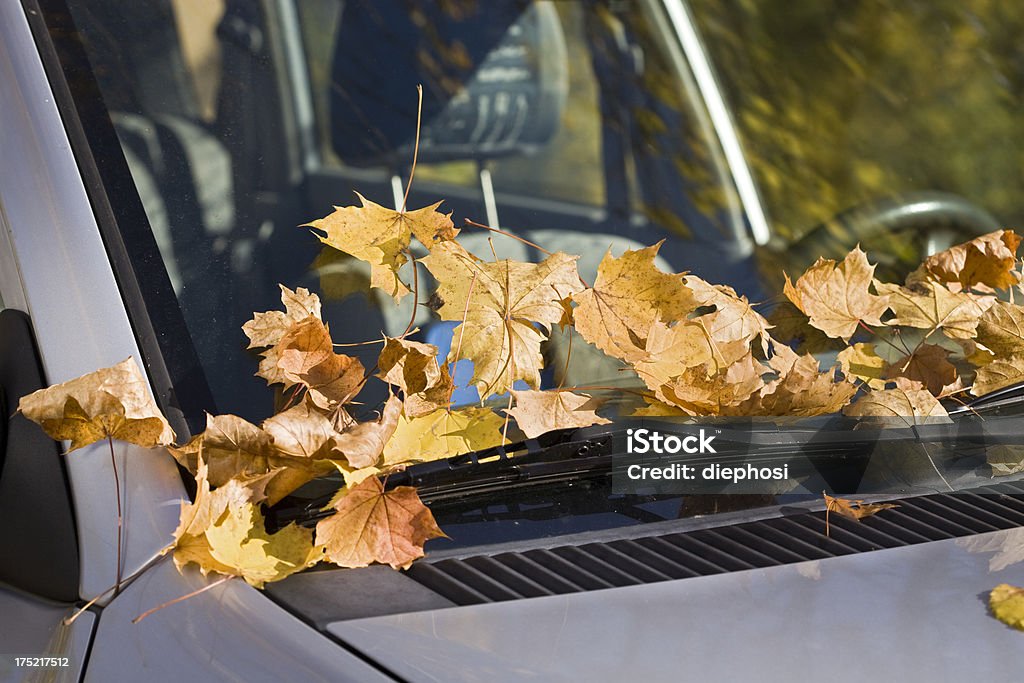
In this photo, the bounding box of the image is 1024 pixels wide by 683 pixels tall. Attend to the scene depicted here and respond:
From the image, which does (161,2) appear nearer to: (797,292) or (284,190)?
(284,190)

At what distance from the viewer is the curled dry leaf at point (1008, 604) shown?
36.8 inches

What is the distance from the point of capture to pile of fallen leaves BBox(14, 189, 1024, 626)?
1052 mm

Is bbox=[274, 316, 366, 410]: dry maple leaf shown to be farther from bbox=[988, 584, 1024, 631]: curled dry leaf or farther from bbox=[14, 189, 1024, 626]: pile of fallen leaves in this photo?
bbox=[988, 584, 1024, 631]: curled dry leaf

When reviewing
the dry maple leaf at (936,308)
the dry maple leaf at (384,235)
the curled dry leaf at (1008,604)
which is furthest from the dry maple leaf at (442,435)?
the dry maple leaf at (936,308)

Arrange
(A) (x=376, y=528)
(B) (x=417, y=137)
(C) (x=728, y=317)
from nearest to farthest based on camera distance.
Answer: (A) (x=376, y=528), (C) (x=728, y=317), (B) (x=417, y=137)

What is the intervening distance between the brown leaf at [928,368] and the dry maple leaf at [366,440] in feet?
2.27

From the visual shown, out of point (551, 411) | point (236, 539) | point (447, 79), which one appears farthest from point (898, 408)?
point (447, 79)

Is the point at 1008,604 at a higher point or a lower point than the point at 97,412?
lower

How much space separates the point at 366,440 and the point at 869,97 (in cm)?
159

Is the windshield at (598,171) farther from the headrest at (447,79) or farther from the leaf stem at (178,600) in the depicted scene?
the leaf stem at (178,600)

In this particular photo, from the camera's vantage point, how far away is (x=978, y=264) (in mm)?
1579

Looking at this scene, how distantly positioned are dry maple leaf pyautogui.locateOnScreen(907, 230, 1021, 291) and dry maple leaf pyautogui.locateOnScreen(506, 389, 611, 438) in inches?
25.5

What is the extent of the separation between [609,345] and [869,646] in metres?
0.54

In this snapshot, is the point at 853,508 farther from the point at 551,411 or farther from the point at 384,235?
the point at 384,235
